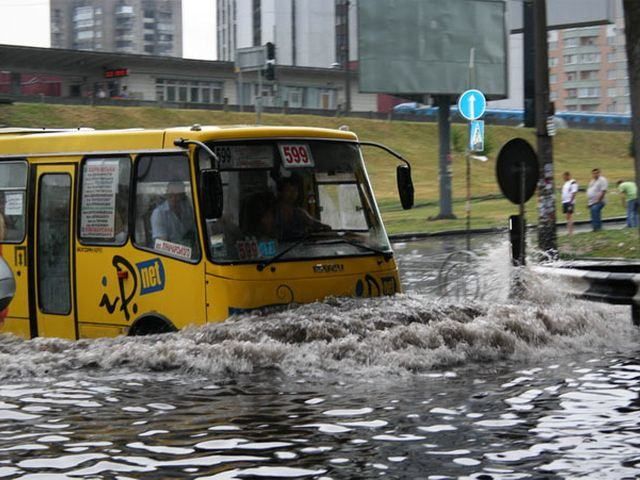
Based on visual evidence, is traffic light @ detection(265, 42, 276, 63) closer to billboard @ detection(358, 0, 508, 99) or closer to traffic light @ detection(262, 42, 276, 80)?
traffic light @ detection(262, 42, 276, 80)

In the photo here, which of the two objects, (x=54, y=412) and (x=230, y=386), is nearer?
Answer: (x=54, y=412)

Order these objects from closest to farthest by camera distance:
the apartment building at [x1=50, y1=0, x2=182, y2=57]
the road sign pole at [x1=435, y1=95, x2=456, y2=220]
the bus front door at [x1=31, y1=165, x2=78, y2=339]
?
the bus front door at [x1=31, y1=165, x2=78, y2=339] < the road sign pole at [x1=435, y1=95, x2=456, y2=220] < the apartment building at [x1=50, y1=0, x2=182, y2=57]

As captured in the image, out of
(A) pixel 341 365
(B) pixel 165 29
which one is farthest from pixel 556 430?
(B) pixel 165 29

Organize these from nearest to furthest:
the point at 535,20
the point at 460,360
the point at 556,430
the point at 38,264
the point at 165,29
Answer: the point at 556,430, the point at 460,360, the point at 38,264, the point at 535,20, the point at 165,29

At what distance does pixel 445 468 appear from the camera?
7195mm

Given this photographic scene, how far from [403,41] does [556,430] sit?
112 ft

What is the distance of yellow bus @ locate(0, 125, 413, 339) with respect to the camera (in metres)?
11.6

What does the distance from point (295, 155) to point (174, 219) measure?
1314 millimetres

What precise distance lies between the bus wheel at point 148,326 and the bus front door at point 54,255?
890 millimetres

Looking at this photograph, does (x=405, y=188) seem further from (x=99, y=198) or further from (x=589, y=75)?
(x=589, y=75)

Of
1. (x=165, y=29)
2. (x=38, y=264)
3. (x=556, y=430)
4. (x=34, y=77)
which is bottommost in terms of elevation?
(x=556, y=430)

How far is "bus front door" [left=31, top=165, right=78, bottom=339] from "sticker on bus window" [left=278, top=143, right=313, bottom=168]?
2417mm

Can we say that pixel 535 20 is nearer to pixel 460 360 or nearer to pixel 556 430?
pixel 460 360

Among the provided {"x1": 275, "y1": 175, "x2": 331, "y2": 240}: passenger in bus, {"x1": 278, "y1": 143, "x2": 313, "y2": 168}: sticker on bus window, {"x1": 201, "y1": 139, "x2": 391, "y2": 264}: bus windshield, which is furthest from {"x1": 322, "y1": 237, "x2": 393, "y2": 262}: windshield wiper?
{"x1": 278, "y1": 143, "x2": 313, "y2": 168}: sticker on bus window
